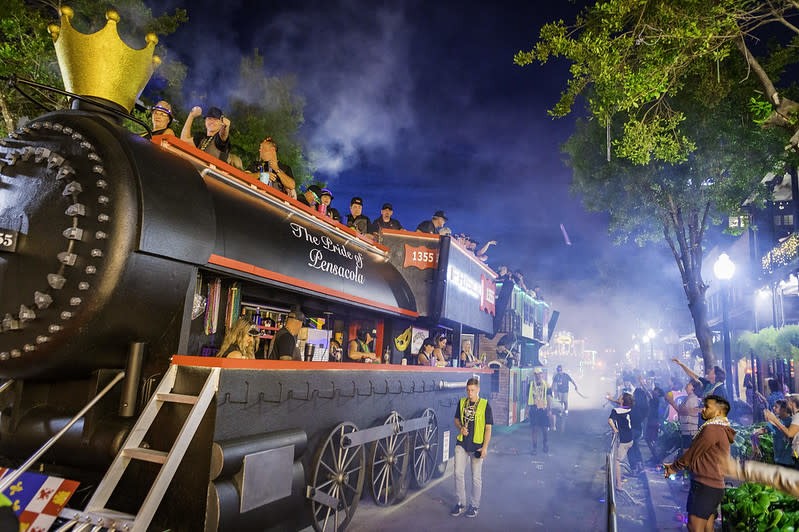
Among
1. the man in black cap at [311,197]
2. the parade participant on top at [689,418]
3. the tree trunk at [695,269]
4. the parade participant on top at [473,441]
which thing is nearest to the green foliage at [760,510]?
the parade participant on top at [473,441]

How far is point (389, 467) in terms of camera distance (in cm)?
729

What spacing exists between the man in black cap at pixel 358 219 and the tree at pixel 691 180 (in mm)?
7794

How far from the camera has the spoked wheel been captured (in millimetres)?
8469

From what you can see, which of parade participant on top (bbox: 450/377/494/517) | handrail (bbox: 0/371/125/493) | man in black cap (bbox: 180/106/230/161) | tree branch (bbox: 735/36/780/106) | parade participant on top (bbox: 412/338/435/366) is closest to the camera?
handrail (bbox: 0/371/125/493)

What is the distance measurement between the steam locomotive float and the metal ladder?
0.01 m

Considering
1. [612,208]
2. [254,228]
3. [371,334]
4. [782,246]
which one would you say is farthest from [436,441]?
[782,246]

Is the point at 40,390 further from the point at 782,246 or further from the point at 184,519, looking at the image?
the point at 782,246

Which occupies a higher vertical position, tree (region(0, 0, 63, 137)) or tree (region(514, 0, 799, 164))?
tree (region(0, 0, 63, 137))

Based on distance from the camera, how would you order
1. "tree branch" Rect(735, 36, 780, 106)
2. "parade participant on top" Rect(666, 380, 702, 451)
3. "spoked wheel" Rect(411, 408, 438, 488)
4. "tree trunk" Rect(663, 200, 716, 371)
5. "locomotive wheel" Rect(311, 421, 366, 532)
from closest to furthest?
1. "locomotive wheel" Rect(311, 421, 366, 532)
2. "tree branch" Rect(735, 36, 780, 106)
3. "spoked wheel" Rect(411, 408, 438, 488)
4. "parade participant on top" Rect(666, 380, 702, 451)
5. "tree trunk" Rect(663, 200, 716, 371)

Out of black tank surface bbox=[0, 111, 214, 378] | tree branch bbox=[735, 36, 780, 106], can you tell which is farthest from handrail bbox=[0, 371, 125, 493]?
tree branch bbox=[735, 36, 780, 106]

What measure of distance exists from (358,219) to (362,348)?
3.03 m

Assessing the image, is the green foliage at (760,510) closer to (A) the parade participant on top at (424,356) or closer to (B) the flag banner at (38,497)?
(A) the parade participant on top at (424,356)

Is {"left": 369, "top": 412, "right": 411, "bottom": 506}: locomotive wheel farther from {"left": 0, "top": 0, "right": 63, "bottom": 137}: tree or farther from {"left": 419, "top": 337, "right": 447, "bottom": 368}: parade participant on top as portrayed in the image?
{"left": 0, "top": 0, "right": 63, "bottom": 137}: tree

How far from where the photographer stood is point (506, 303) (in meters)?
16.1
